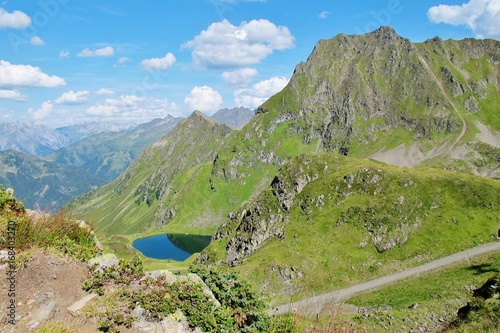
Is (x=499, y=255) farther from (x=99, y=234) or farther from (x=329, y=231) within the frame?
(x=99, y=234)

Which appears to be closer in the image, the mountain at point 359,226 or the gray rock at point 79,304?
the gray rock at point 79,304

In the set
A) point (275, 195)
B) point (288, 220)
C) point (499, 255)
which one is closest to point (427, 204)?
point (499, 255)

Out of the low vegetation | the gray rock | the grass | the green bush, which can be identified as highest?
the low vegetation

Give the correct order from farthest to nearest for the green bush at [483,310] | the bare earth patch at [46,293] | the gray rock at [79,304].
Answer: the green bush at [483,310] < the gray rock at [79,304] < the bare earth patch at [46,293]

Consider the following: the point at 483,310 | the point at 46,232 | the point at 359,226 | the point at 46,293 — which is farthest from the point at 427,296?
the point at 46,293

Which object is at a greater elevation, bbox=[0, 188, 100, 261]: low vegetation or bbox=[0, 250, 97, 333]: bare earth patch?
bbox=[0, 188, 100, 261]: low vegetation

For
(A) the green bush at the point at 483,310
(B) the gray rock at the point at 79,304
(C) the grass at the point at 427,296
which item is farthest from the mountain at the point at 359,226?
(B) the gray rock at the point at 79,304

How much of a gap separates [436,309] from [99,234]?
1904 inches

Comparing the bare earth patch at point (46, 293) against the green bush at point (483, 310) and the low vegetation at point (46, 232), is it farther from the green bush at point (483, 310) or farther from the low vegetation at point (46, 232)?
the green bush at point (483, 310)

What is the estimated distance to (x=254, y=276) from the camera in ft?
286

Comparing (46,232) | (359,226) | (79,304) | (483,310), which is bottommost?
(359,226)

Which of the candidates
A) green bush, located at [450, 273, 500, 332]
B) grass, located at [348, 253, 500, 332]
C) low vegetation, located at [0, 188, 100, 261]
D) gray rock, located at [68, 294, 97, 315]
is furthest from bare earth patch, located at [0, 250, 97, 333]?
grass, located at [348, 253, 500, 332]

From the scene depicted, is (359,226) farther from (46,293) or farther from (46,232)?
(46,293)

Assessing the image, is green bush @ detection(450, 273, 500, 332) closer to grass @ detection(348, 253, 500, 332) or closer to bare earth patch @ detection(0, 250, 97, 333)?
bare earth patch @ detection(0, 250, 97, 333)
